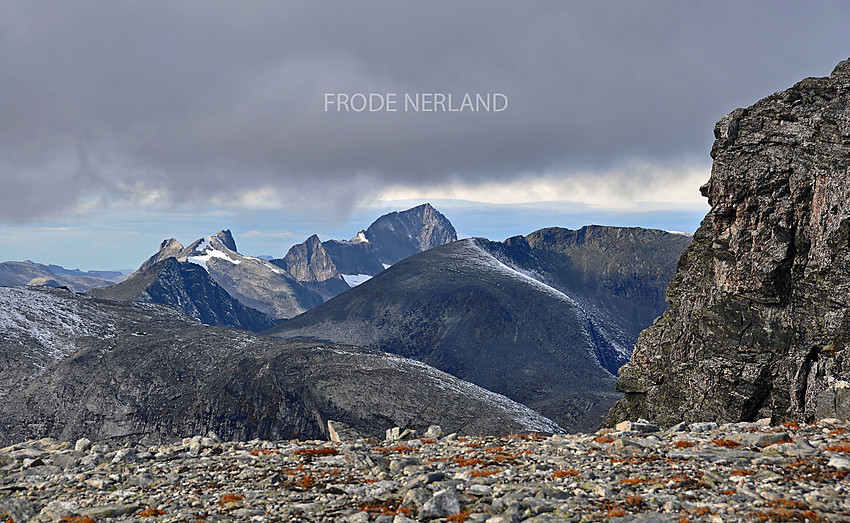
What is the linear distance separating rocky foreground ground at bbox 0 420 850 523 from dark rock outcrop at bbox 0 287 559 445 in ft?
319

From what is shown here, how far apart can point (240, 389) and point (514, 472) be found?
422 feet

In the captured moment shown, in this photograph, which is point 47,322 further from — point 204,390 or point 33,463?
point 33,463

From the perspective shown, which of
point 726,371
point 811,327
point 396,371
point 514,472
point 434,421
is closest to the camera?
point 514,472

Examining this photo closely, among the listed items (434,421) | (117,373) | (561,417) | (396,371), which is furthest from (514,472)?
(561,417)

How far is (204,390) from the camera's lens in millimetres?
136000

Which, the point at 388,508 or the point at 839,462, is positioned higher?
the point at 839,462

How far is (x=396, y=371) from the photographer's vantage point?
147m

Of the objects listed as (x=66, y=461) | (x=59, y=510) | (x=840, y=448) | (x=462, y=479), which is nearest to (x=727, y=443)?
(x=840, y=448)

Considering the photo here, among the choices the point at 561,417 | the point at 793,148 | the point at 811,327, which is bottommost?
the point at 561,417

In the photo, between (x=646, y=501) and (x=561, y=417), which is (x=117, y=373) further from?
(x=646, y=501)

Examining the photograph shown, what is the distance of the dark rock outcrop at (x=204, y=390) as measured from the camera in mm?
123562

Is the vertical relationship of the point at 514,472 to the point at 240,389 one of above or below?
above

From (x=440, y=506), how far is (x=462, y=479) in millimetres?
3374

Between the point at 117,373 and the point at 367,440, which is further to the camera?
the point at 117,373
